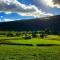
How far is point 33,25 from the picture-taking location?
3.93 m

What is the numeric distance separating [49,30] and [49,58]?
575mm

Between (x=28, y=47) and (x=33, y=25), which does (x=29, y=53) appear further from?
(x=33, y=25)

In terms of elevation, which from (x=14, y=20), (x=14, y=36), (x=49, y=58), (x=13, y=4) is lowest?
(x=49, y=58)

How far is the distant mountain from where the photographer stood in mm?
3906

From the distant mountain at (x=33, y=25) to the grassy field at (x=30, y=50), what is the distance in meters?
0.18

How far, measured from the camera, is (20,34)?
3945mm

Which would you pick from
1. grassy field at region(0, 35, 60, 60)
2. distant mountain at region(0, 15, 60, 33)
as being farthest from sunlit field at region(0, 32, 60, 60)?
distant mountain at region(0, 15, 60, 33)

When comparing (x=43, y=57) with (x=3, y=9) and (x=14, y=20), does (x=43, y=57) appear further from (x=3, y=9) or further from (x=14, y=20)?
(x=3, y=9)

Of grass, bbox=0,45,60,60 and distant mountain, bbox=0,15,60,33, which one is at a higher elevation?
distant mountain, bbox=0,15,60,33

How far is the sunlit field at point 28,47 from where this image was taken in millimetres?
3748

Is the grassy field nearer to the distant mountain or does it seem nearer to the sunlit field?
the sunlit field

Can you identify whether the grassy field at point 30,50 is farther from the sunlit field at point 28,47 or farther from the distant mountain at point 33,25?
the distant mountain at point 33,25

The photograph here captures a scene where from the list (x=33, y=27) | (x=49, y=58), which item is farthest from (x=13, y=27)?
(x=49, y=58)

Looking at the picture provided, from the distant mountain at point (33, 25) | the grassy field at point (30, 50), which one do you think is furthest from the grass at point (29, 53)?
the distant mountain at point (33, 25)
